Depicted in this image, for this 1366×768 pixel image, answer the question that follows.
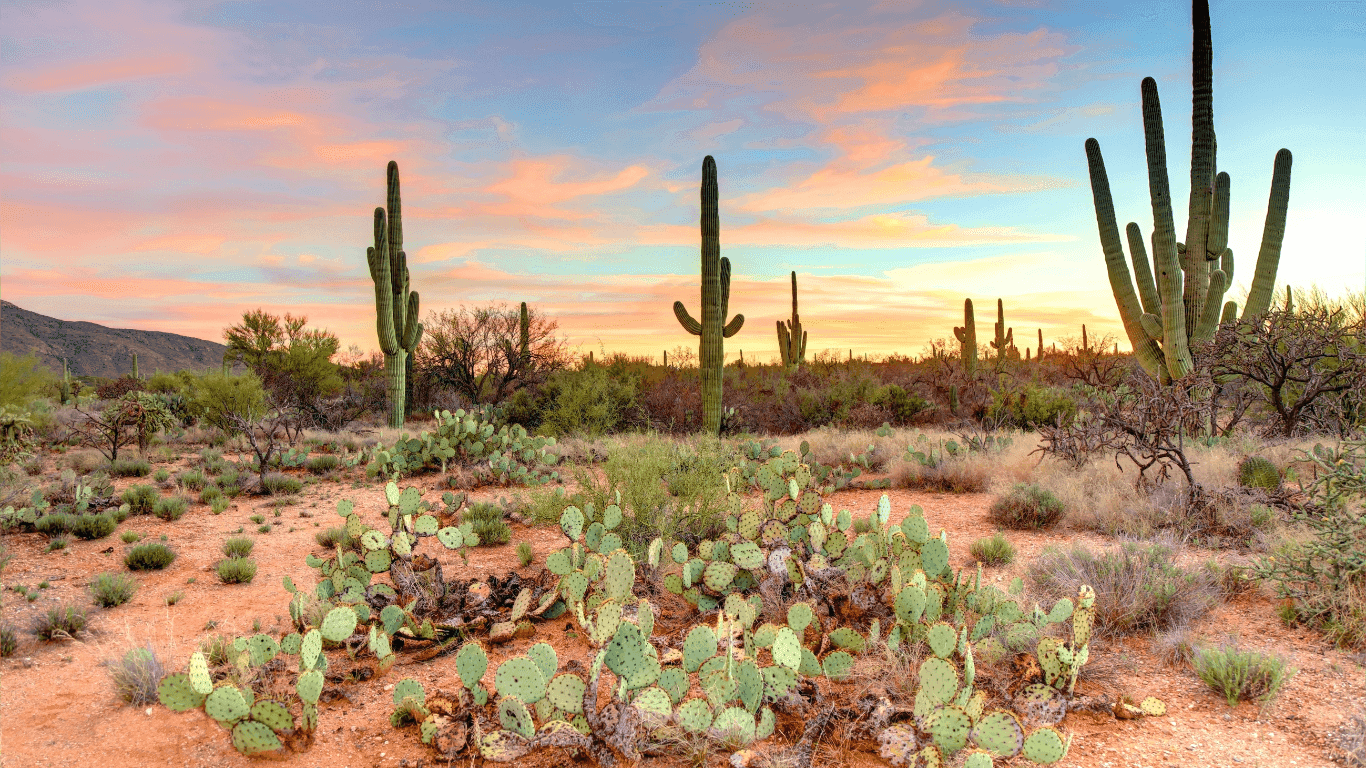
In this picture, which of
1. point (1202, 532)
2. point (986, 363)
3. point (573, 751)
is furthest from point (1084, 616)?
point (986, 363)

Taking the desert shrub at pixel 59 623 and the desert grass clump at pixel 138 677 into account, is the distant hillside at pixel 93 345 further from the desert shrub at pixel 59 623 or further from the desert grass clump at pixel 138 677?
the desert grass clump at pixel 138 677

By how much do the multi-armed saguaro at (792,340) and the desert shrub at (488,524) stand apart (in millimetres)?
18681

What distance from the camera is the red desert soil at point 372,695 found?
3.42 metres

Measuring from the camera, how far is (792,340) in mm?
25922

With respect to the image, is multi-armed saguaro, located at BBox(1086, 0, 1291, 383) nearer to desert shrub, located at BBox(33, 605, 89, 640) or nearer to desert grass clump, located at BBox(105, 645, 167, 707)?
desert grass clump, located at BBox(105, 645, 167, 707)

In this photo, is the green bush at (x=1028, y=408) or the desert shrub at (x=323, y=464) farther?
the green bush at (x=1028, y=408)

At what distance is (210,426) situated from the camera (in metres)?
15.7

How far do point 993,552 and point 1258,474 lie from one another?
11.3ft

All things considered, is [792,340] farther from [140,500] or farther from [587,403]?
[140,500]

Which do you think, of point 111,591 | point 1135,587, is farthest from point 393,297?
point 1135,587

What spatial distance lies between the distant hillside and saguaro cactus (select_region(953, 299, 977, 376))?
4794 cm

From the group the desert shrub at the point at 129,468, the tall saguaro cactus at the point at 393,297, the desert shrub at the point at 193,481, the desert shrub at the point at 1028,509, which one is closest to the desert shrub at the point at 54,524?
the desert shrub at the point at 193,481

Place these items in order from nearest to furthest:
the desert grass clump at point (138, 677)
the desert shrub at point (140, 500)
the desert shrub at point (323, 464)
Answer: the desert grass clump at point (138, 677)
the desert shrub at point (140, 500)
the desert shrub at point (323, 464)

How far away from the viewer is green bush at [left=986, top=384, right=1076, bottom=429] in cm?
1567
